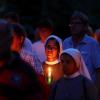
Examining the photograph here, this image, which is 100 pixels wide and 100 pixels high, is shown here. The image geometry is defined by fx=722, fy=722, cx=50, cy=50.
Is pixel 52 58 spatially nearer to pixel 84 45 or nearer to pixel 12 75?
pixel 84 45

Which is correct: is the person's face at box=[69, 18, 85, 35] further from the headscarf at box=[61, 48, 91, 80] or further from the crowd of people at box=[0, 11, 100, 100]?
the headscarf at box=[61, 48, 91, 80]

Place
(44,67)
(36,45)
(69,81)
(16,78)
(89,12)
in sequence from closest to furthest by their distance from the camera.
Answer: (16,78) → (69,81) → (44,67) → (36,45) → (89,12)

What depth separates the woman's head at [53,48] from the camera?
1125 cm

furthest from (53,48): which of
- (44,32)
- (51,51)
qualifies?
(44,32)

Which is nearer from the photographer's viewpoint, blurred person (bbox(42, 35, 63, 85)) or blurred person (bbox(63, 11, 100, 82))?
blurred person (bbox(42, 35, 63, 85))

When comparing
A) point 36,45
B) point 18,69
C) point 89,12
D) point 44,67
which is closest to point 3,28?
point 18,69

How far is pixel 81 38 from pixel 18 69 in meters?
5.65

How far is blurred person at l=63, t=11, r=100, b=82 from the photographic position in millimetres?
11266

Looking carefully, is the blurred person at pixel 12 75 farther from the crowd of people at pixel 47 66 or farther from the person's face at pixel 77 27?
the person's face at pixel 77 27

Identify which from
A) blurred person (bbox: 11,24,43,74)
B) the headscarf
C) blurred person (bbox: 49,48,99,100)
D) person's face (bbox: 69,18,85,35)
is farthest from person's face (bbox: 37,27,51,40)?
blurred person (bbox: 49,48,99,100)

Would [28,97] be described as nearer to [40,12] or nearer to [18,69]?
[18,69]

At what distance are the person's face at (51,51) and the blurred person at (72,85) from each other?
6.29ft

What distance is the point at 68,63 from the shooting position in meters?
9.17

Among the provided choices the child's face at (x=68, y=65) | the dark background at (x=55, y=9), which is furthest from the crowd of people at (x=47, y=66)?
the dark background at (x=55, y=9)
